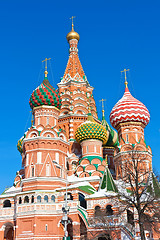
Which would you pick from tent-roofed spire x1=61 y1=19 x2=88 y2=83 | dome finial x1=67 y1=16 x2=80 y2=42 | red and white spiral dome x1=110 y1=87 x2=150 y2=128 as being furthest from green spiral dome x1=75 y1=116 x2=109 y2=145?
dome finial x1=67 y1=16 x2=80 y2=42

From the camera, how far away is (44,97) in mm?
28172

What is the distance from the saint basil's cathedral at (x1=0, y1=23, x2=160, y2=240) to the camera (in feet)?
70.7

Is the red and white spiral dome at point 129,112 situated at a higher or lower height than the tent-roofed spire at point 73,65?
lower

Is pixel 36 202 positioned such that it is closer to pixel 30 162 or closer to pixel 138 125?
pixel 30 162

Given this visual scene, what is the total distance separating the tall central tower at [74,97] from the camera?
32281 mm

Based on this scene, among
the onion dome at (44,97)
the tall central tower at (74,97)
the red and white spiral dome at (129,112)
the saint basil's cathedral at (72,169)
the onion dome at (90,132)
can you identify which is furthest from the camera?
the tall central tower at (74,97)

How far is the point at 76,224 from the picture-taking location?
21969 mm

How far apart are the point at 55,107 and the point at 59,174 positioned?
20.4 feet

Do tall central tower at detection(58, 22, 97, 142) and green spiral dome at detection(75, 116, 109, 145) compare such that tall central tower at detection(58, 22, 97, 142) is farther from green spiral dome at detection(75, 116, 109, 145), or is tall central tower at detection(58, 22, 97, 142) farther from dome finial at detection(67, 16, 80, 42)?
green spiral dome at detection(75, 116, 109, 145)

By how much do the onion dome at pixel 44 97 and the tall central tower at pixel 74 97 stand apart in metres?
3.93

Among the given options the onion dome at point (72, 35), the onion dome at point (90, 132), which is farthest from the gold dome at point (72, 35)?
the onion dome at point (90, 132)

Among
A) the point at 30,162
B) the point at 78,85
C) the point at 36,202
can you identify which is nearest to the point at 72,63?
the point at 78,85

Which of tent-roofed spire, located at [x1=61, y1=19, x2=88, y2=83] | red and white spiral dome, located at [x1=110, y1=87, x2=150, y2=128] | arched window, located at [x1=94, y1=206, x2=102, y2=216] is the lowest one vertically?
arched window, located at [x1=94, y1=206, x2=102, y2=216]

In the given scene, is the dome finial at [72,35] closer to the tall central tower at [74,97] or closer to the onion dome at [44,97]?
the tall central tower at [74,97]
